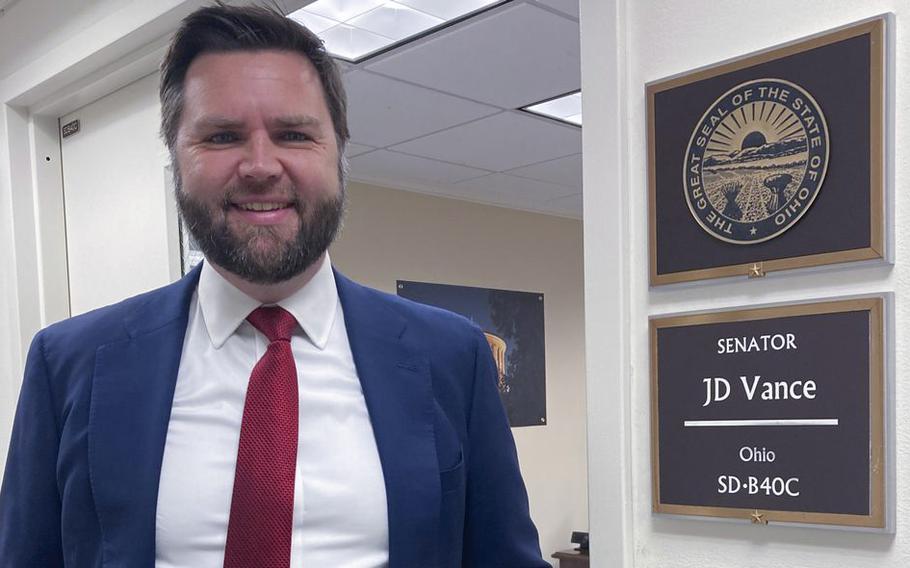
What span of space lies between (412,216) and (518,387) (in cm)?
123

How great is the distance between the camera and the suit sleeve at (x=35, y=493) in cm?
89

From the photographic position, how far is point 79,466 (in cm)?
86

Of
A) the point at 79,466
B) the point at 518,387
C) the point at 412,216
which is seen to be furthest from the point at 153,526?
the point at 518,387

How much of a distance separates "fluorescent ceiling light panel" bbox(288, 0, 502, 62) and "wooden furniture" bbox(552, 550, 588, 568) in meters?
3.10

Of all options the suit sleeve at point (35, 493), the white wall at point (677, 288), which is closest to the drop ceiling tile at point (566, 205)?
the white wall at point (677, 288)

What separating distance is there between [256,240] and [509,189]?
3.72 meters

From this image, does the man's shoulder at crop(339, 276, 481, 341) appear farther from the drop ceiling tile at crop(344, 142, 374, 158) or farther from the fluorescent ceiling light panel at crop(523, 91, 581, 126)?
the drop ceiling tile at crop(344, 142, 374, 158)

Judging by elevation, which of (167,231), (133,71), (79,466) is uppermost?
(133,71)

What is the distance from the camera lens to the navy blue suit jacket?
859mm

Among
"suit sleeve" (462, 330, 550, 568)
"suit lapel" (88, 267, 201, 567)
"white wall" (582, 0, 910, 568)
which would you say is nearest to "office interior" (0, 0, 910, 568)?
"white wall" (582, 0, 910, 568)

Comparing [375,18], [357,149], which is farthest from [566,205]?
[375,18]

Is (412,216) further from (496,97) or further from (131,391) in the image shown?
(131,391)

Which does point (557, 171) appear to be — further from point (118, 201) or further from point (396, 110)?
point (118, 201)

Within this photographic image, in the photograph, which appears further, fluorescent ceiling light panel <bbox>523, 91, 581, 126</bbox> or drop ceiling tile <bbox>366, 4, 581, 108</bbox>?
fluorescent ceiling light panel <bbox>523, 91, 581, 126</bbox>
